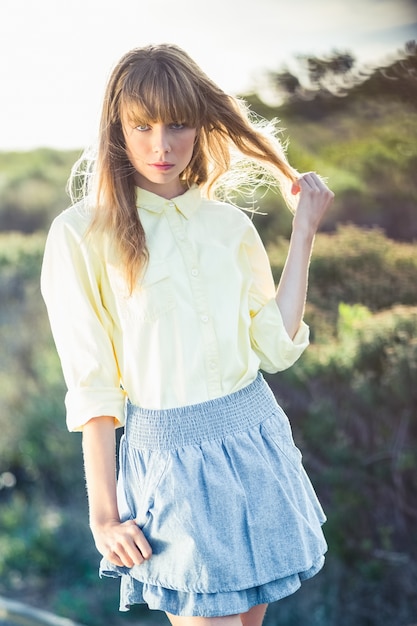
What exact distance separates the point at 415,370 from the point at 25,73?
2.46m

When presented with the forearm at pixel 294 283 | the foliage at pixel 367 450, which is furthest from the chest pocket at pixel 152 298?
the foliage at pixel 367 450

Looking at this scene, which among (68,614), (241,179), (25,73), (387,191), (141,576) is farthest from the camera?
(25,73)

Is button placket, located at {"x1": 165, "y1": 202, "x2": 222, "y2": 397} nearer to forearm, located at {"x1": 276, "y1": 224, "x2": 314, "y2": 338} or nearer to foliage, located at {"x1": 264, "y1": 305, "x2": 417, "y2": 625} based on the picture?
forearm, located at {"x1": 276, "y1": 224, "x2": 314, "y2": 338}

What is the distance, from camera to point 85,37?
13.8ft

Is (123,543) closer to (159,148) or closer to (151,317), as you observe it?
(151,317)

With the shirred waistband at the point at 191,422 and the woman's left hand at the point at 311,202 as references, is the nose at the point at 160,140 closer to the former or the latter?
the woman's left hand at the point at 311,202

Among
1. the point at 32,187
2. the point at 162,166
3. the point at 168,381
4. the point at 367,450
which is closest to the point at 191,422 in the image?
the point at 168,381

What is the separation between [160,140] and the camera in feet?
5.66

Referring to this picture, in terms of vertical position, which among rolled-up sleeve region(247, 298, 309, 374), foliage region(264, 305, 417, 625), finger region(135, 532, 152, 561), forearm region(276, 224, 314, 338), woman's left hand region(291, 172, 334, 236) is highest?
woman's left hand region(291, 172, 334, 236)

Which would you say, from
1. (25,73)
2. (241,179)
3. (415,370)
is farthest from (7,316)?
(241,179)

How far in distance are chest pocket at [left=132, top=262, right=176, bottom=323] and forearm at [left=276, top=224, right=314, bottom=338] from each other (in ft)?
0.93

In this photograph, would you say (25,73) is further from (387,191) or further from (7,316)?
(387,191)

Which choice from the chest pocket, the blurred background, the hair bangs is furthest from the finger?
the blurred background

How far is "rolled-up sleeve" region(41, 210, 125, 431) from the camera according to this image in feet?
5.59
